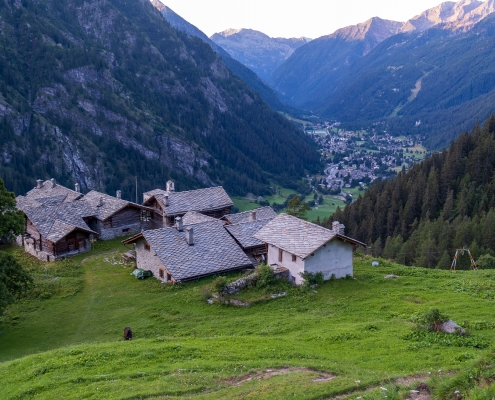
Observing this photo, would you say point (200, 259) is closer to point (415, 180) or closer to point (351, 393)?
point (351, 393)

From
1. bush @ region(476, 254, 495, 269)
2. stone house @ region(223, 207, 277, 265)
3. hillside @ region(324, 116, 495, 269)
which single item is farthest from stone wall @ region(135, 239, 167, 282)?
hillside @ region(324, 116, 495, 269)

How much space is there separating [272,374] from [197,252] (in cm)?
2733

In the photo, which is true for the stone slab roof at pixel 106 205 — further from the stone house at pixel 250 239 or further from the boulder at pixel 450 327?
the boulder at pixel 450 327

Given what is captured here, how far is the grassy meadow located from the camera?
22.7 metres

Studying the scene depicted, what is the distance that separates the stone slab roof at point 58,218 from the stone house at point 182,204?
8677 mm

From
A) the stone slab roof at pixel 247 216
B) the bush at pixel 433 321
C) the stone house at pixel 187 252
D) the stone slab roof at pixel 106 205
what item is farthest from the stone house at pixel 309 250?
the stone slab roof at pixel 106 205

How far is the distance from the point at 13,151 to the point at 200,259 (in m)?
167

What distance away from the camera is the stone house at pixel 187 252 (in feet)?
158

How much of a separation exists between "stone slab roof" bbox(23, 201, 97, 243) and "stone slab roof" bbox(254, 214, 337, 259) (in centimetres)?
2479

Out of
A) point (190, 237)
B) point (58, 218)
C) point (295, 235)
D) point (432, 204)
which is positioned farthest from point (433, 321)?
point (432, 204)

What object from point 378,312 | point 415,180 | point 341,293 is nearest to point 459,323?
point 378,312

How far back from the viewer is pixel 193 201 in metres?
70.8

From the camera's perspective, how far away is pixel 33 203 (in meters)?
66.3

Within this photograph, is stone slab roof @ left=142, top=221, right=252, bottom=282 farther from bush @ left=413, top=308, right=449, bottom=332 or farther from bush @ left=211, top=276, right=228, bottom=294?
bush @ left=413, top=308, right=449, bottom=332
